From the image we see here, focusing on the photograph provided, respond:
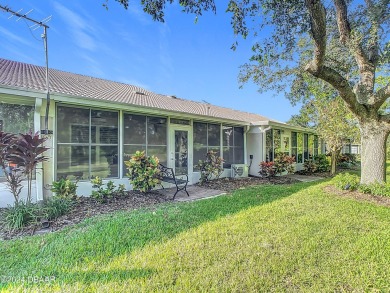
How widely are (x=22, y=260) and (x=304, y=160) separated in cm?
1634

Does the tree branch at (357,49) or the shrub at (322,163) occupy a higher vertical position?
the tree branch at (357,49)

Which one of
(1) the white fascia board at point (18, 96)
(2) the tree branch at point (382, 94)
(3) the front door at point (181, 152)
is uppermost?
(2) the tree branch at point (382, 94)

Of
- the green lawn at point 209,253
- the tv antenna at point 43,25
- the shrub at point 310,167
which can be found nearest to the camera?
the green lawn at point 209,253

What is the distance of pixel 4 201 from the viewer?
17.9ft

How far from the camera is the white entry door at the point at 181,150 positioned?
28.6 feet

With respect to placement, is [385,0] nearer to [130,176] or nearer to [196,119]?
[196,119]

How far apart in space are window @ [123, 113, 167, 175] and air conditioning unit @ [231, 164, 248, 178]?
13.0 feet

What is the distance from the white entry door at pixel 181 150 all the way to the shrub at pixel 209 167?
0.48m

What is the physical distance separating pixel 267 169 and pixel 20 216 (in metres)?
9.60

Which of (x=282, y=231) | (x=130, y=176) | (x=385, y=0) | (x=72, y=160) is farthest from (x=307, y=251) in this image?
(x=385, y=0)

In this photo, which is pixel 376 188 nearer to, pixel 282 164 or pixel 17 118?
pixel 282 164

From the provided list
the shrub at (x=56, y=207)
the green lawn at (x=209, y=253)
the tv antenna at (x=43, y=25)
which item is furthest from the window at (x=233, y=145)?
the tv antenna at (x=43, y=25)

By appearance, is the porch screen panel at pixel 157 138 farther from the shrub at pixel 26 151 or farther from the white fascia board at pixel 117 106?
the shrub at pixel 26 151

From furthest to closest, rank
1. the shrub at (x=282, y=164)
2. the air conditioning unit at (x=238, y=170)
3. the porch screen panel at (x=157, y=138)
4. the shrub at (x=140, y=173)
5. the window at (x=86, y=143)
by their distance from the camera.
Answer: the shrub at (x=282, y=164) → the air conditioning unit at (x=238, y=170) → the porch screen panel at (x=157, y=138) → the shrub at (x=140, y=173) → the window at (x=86, y=143)
